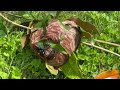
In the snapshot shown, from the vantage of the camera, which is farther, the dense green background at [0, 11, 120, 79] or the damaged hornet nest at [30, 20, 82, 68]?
the dense green background at [0, 11, 120, 79]

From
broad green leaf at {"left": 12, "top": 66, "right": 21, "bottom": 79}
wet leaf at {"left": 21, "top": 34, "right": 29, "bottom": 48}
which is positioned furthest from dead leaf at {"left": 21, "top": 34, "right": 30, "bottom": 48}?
broad green leaf at {"left": 12, "top": 66, "right": 21, "bottom": 79}

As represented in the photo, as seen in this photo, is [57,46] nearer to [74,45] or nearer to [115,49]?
[74,45]

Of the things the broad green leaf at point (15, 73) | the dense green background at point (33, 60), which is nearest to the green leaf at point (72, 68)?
the dense green background at point (33, 60)

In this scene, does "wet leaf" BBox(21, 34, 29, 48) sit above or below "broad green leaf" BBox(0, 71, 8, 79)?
above

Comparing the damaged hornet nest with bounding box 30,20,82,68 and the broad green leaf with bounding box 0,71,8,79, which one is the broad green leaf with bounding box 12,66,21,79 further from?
the damaged hornet nest with bounding box 30,20,82,68

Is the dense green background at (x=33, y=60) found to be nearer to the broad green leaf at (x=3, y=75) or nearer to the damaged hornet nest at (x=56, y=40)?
the broad green leaf at (x=3, y=75)

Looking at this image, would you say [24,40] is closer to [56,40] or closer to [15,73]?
[15,73]
